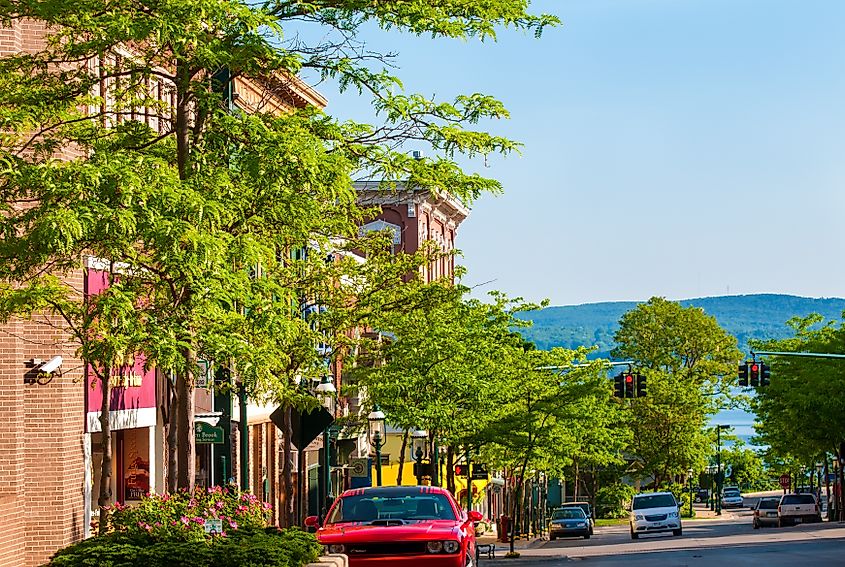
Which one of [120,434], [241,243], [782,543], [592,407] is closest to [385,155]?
[241,243]

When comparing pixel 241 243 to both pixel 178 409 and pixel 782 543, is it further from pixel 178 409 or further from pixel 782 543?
pixel 782 543

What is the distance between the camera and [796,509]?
2554 inches

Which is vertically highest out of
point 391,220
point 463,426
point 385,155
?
point 391,220

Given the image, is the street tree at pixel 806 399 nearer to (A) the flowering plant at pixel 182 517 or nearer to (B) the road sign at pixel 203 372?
(B) the road sign at pixel 203 372

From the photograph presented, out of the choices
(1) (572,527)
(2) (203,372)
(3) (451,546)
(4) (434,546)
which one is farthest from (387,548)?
(1) (572,527)

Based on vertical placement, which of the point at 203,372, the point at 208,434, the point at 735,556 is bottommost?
the point at 735,556

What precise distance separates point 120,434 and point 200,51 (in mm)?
18902

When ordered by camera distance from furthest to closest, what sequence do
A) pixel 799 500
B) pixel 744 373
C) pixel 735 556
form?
pixel 799 500 → pixel 744 373 → pixel 735 556

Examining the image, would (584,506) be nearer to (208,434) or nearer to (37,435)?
(208,434)

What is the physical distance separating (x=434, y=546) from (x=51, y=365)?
11021 millimetres

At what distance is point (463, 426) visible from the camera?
46406 millimetres

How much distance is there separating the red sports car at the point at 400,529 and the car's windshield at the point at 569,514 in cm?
4652

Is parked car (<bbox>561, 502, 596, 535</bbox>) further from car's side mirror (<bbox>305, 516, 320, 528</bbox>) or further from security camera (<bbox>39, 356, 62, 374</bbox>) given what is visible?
car's side mirror (<bbox>305, 516, 320, 528</bbox>)

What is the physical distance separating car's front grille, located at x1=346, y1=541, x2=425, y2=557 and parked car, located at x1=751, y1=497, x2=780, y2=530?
164 ft
